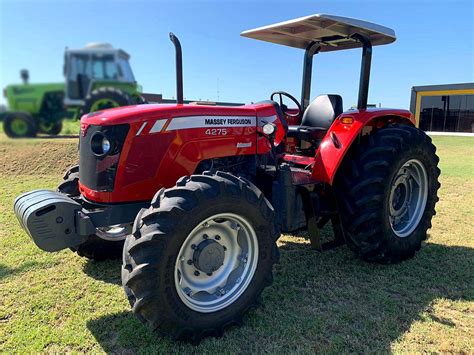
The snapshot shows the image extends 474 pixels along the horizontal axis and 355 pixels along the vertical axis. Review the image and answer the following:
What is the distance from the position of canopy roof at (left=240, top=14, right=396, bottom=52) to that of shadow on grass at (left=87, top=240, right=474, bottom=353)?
2.27 metres

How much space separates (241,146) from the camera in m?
3.40

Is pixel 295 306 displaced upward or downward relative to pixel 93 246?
downward

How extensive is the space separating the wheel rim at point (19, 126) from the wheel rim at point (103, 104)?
220 millimetres

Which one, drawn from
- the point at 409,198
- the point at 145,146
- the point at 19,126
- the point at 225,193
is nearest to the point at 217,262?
the point at 225,193

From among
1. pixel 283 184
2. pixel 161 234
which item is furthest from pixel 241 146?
pixel 161 234

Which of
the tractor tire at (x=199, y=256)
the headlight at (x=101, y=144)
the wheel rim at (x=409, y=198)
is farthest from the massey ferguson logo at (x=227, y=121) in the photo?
the wheel rim at (x=409, y=198)

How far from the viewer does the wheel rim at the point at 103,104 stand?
4.13ft

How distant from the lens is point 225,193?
2.58m

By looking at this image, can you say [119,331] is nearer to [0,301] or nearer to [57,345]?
[57,345]

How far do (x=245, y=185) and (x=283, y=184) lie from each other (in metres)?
0.73

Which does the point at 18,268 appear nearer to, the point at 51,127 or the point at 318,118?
the point at 51,127

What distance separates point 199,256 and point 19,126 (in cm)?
169

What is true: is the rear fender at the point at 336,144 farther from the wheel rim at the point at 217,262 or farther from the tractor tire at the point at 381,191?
the wheel rim at the point at 217,262

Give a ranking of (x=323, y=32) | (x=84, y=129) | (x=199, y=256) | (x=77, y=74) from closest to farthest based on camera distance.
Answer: (x=77, y=74)
(x=199, y=256)
(x=84, y=129)
(x=323, y=32)
